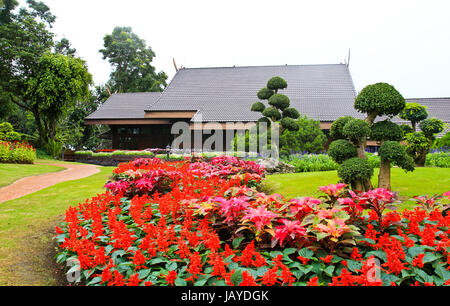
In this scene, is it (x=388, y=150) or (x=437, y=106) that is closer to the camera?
Result: (x=388, y=150)

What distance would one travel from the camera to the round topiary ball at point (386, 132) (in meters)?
4.56

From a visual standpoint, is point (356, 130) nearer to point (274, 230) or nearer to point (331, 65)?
point (274, 230)

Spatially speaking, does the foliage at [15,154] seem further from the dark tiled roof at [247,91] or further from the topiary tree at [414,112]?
the topiary tree at [414,112]

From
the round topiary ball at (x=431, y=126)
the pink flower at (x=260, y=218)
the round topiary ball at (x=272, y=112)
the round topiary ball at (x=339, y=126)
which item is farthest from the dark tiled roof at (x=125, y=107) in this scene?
the pink flower at (x=260, y=218)

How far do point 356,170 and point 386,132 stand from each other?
897 mm

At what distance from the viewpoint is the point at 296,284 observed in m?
1.88

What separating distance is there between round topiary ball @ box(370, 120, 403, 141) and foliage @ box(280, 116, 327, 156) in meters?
6.53

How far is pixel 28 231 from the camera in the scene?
12.1 feet

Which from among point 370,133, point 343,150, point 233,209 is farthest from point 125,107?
point 233,209

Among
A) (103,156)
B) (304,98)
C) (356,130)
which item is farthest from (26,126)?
(356,130)

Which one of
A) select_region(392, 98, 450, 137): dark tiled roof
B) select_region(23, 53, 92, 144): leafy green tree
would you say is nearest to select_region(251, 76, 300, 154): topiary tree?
select_region(392, 98, 450, 137): dark tiled roof

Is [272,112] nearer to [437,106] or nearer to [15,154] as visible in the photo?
[15,154]

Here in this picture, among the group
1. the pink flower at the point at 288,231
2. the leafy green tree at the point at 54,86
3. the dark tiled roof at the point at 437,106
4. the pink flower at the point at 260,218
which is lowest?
the pink flower at the point at 288,231

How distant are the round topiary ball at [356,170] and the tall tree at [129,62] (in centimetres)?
3093
